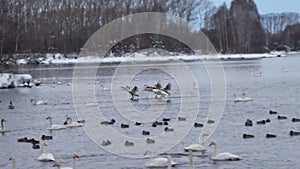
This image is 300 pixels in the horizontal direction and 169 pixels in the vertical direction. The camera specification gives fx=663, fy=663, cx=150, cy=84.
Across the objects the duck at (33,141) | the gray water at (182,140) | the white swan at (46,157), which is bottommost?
the gray water at (182,140)

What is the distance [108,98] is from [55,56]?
65.8m

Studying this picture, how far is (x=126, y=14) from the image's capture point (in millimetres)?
117625

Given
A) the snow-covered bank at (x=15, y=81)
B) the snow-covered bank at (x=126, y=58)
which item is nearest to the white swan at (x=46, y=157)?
the snow-covered bank at (x=15, y=81)

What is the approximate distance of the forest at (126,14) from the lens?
10388 centimetres

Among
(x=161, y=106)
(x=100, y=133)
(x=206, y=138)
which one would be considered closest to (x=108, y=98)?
(x=161, y=106)

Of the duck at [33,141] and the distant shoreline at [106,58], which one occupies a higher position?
the duck at [33,141]

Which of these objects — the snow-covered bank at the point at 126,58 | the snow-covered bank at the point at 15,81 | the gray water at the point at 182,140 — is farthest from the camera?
the snow-covered bank at the point at 126,58

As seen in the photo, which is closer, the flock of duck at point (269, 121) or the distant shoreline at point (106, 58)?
the flock of duck at point (269, 121)

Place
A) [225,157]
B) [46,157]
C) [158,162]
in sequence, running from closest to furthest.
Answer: [158,162]
[225,157]
[46,157]

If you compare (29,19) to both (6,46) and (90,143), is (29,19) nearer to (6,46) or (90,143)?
(6,46)

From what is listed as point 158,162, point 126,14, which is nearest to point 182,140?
point 158,162

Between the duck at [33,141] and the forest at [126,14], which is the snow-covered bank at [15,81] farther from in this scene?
the forest at [126,14]

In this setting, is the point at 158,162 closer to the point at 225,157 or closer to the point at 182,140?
the point at 225,157

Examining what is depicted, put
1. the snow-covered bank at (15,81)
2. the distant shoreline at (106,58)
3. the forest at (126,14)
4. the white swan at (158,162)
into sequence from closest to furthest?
the white swan at (158,162) < the snow-covered bank at (15,81) < the distant shoreline at (106,58) < the forest at (126,14)
